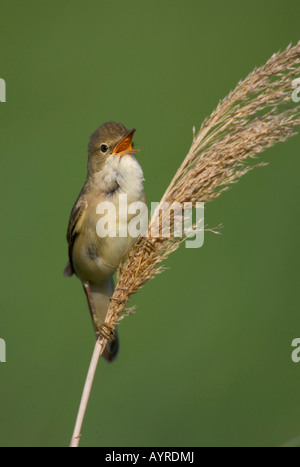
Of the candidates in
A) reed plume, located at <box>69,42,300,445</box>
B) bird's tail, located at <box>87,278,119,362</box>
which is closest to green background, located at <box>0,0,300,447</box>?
bird's tail, located at <box>87,278,119,362</box>

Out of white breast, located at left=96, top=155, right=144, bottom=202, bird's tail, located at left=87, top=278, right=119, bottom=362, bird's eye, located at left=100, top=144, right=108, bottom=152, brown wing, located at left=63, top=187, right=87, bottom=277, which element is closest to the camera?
white breast, located at left=96, top=155, right=144, bottom=202

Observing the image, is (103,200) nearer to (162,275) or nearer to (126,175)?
(126,175)

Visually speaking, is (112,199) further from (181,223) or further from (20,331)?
(20,331)

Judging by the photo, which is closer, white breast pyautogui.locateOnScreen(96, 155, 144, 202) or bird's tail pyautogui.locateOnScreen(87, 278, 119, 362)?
white breast pyautogui.locateOnScreen(96, 155, 144, 202)

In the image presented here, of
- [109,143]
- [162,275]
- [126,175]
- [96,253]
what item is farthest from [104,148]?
[162,275]

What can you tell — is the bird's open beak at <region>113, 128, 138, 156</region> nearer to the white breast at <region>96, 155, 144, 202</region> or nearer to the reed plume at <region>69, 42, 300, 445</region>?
the white breast at <region>96, 155, 144, 202</region>

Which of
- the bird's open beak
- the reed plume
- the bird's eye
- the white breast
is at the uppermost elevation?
the bird's eye

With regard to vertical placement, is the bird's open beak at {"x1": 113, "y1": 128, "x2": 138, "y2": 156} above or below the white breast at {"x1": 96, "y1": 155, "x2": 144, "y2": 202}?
above
